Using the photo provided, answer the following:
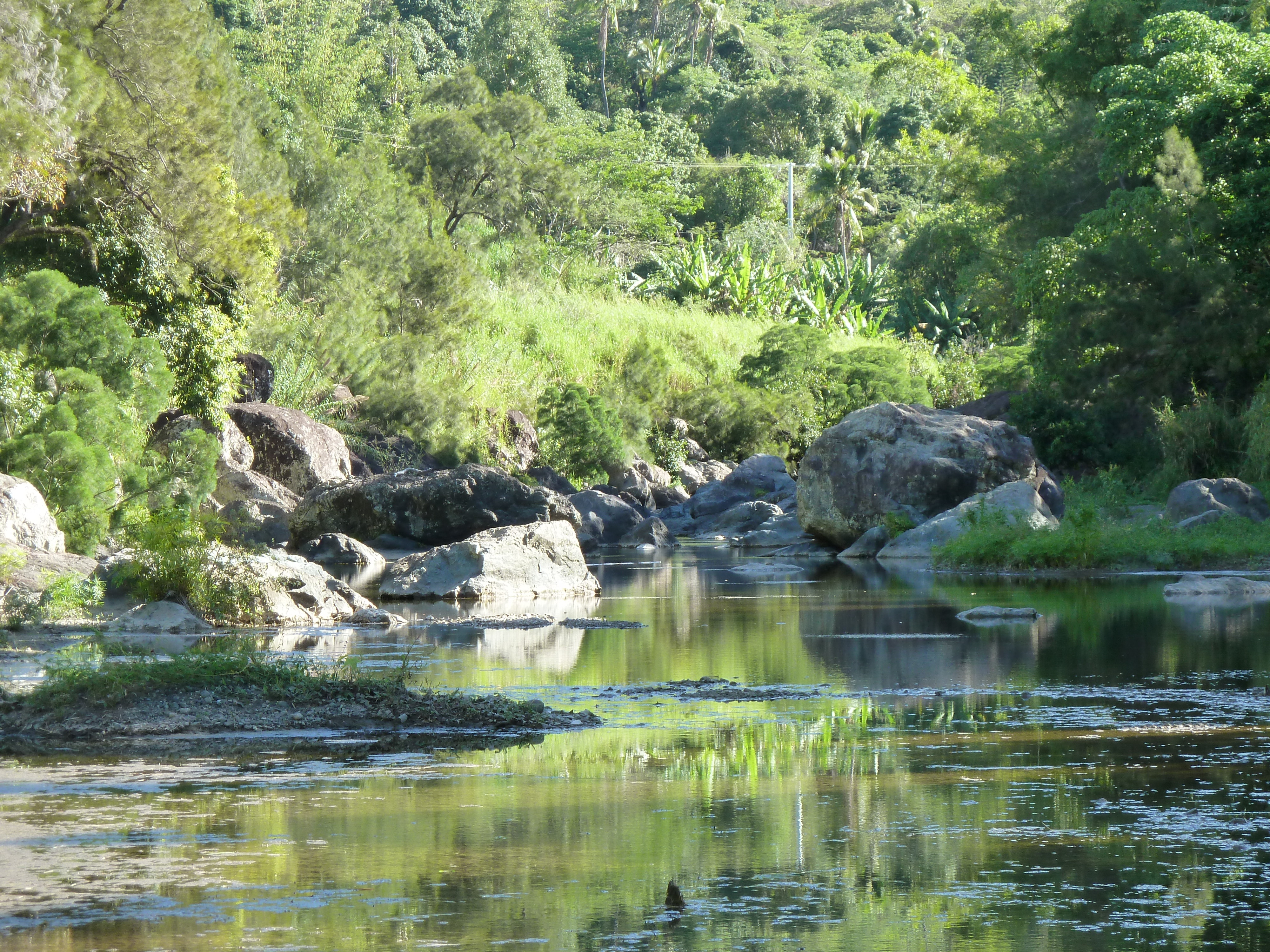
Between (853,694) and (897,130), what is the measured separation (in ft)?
232

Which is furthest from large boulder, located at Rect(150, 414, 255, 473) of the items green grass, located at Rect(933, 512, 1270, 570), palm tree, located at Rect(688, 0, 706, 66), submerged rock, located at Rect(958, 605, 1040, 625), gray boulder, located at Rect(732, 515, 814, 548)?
palm tree, located at Rect(688, 0, 706, 66)

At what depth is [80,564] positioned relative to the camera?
48.0 feet

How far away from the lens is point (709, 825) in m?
5.71

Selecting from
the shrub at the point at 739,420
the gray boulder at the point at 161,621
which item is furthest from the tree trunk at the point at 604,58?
the gray boulder at the point at 161,621

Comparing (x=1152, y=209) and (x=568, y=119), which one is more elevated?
(x=568, y=119)

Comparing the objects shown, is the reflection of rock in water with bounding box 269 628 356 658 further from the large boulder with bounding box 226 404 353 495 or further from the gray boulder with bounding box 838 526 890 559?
the large boulder with bounding box 226 404 353 495

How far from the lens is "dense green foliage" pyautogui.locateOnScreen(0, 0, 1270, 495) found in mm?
24500

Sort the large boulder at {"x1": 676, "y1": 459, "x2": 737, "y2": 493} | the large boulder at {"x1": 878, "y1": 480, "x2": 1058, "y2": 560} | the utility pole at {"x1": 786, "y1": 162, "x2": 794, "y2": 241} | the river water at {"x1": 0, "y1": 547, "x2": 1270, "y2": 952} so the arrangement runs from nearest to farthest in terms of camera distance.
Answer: the river water at {"x1": 0, "y1": 547, "x2": 1270, "y2": 952}
the large boulder at {"x1": 878, "y1": 480, "x2": 1058, "y2": 560}
the large boulder at {"x1": 676, "y1": 459, "x2": 737, "y2": 493}
the utility pole at {"x1": 786, "y1": 162, "x2": 794, "y2": 241}

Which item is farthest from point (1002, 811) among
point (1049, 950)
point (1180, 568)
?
point (1180, 568)

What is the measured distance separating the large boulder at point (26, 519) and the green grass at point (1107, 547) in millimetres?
11009

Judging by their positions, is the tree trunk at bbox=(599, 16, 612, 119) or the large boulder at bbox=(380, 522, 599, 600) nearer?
the large boulder at bbox=(380, 522, 599, 600)

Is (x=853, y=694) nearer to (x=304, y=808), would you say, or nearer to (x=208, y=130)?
(x=304, y=808)

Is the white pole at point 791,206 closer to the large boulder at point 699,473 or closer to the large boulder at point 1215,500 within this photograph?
the large boulder at point 699,473

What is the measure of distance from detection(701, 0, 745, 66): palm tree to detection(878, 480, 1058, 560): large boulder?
67.9 m
